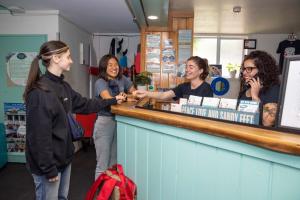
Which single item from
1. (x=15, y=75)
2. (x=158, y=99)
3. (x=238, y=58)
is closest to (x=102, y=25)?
(x=15, y=75)

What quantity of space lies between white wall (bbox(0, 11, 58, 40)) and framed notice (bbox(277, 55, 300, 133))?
131 inches

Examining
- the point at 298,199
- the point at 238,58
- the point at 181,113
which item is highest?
the point at 238,58

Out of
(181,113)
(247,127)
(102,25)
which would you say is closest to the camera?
(247,127)

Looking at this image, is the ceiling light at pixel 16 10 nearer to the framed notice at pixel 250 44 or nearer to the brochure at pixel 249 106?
the brochure at pixel 249 106

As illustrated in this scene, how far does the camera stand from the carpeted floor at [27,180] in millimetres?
2689

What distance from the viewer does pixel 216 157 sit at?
115 cm

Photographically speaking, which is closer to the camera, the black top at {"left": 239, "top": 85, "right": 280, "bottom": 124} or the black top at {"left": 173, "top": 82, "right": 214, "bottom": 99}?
the black top at {"left": 239, "top": 85, "right": 280, "bottom": 124}

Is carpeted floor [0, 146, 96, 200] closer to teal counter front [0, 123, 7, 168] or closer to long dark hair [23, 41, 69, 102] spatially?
teal counter front [0, 123, 7, 168]

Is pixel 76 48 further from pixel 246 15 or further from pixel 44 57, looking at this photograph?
Answer: pixel 44 57

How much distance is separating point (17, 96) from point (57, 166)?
270 centimetres

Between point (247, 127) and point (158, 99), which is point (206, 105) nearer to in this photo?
point (247, 127)

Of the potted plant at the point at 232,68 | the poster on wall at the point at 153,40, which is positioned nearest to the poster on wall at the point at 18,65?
the poster on wall at the point at 153,40

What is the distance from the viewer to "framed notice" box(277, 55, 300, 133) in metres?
0.96

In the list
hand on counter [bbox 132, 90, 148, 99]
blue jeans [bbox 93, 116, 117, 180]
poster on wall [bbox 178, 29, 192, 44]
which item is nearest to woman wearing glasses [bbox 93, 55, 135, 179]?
blue jeans [bbox 93, 116, 117, 180]
